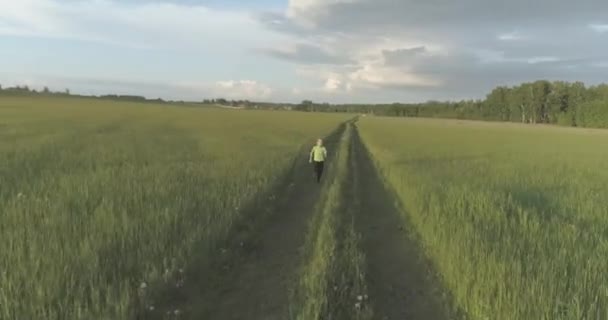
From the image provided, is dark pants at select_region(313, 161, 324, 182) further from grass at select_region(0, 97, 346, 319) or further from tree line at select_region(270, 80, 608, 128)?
tree line at select_region(270, 80, 608, 128)

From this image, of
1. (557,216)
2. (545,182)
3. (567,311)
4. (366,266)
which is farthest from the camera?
(545,182)

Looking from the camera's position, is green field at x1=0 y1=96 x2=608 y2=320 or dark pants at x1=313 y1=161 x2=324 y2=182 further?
dark pants at x1=313 y1=161 x2=324 y2=182

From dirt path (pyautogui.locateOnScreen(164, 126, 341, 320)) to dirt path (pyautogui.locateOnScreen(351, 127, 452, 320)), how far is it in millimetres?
Result: 1153

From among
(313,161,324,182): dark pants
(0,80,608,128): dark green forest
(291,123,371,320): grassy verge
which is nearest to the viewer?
(291,123,371,320): grassy verge

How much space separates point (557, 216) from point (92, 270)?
8.40 m

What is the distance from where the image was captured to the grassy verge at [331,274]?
535cm

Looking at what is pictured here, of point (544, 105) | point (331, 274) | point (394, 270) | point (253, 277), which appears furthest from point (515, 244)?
point (544, 105)

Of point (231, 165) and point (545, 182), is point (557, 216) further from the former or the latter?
point (231, 165)

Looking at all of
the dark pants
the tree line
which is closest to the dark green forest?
the tree line

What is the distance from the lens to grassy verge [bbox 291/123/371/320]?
5.35m

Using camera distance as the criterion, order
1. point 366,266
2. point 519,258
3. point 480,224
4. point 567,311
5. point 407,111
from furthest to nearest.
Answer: point 407,111, point 480,224, point 366,266, point 519,258, point 567,311

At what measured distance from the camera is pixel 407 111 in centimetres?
18950

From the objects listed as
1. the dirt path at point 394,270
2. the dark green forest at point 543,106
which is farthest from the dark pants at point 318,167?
the dark green forest at point 543,106

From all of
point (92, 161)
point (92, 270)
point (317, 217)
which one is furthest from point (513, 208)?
point (92, 161)
